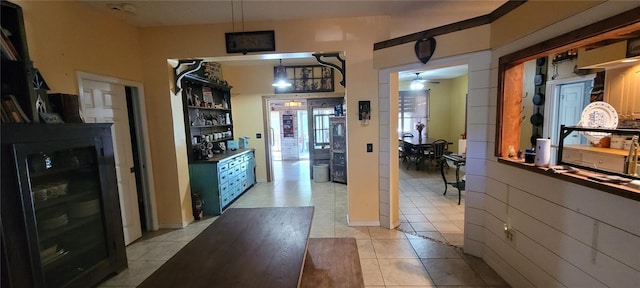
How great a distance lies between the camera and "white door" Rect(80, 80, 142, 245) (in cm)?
269

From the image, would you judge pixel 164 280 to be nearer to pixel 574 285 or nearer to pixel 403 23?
pixel 574 285

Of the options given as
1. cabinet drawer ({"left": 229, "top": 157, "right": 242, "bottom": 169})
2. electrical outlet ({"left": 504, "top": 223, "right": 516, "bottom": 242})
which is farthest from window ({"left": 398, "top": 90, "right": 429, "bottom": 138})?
electrical outlet ({"left": 504, "top": 223, "right": 516, "bottom": 242})

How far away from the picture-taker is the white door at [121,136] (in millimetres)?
2688

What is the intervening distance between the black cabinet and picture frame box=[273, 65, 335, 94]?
12.6 feet

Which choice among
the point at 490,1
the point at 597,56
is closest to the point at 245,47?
the point at 490,1

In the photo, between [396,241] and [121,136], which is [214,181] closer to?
[121,136]

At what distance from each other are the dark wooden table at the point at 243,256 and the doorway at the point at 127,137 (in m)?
1.63

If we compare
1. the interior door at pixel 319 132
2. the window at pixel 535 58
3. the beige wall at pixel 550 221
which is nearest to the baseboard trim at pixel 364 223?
the beige wall at pixel 550 221

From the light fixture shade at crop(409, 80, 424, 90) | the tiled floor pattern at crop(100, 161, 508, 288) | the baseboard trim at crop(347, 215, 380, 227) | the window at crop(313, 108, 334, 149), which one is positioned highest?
the light fixture shade at crop(409, 80, 424, 90)

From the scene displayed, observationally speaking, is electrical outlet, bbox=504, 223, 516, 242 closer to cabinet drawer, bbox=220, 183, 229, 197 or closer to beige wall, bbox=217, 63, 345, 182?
cabinet drawer, bbox=220, 183, 229, 197

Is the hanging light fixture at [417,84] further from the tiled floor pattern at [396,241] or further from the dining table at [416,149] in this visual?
the tiled floor pattern at [396,241]

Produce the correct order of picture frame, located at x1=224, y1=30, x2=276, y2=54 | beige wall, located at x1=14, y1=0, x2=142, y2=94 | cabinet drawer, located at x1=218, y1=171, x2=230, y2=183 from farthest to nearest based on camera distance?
cabinet drawer, located at x1=218, y1=171, x2=230, y2=183, picture frame, located at x1=224, y1=30, x2=276, y2=54, beige wall, located at x1=14, y1=0, x2=142, y2=94

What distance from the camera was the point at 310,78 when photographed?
223 inches

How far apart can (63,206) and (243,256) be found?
5.43ft
